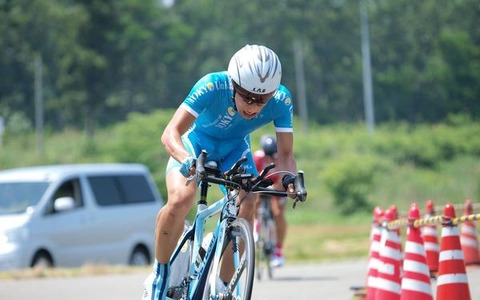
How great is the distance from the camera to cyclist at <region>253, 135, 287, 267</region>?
1561 centimetres

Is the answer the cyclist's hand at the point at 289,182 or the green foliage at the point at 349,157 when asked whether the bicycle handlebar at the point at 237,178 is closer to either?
the cyclist's hand at the point at 289,182

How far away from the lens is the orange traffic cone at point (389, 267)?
34.0 feet

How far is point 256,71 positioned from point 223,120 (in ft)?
2.40

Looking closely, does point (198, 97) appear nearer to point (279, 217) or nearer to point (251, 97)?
point (251, 97)

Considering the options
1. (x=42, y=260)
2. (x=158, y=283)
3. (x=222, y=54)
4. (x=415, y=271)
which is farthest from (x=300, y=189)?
(x=222, y=54)

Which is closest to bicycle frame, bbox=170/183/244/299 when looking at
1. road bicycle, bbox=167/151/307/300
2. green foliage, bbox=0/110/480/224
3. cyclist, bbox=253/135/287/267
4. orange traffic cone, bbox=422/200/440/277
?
road bicycle, bbox=167/151/307/300

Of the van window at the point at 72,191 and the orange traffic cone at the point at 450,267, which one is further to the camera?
the van window at the point at 72,191

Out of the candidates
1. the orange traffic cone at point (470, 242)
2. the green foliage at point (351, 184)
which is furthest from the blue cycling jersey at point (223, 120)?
the green foliage at point (351, 184)

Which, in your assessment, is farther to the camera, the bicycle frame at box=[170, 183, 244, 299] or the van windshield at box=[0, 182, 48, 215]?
the van windshield at box=[0, 182, 48, 215]

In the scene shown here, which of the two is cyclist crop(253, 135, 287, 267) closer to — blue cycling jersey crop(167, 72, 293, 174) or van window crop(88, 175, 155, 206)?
van window crop(88, 175, 155, 206)

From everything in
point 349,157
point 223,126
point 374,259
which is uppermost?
point 349,157

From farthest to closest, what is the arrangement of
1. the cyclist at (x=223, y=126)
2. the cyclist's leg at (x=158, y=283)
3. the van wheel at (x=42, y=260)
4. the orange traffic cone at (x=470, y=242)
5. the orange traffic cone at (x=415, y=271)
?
the van wheel at (x=42, y=260) < the orange traffic cone at (x=470, y=242) < the orange traffic cone at (x=415, y=271) < the cyclist's leg at (x=158, y=283) < the cyclist at (x=223, y=126)

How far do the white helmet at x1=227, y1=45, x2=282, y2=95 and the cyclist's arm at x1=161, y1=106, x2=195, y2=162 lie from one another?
0.50m

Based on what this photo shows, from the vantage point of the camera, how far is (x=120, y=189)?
21.1 m
